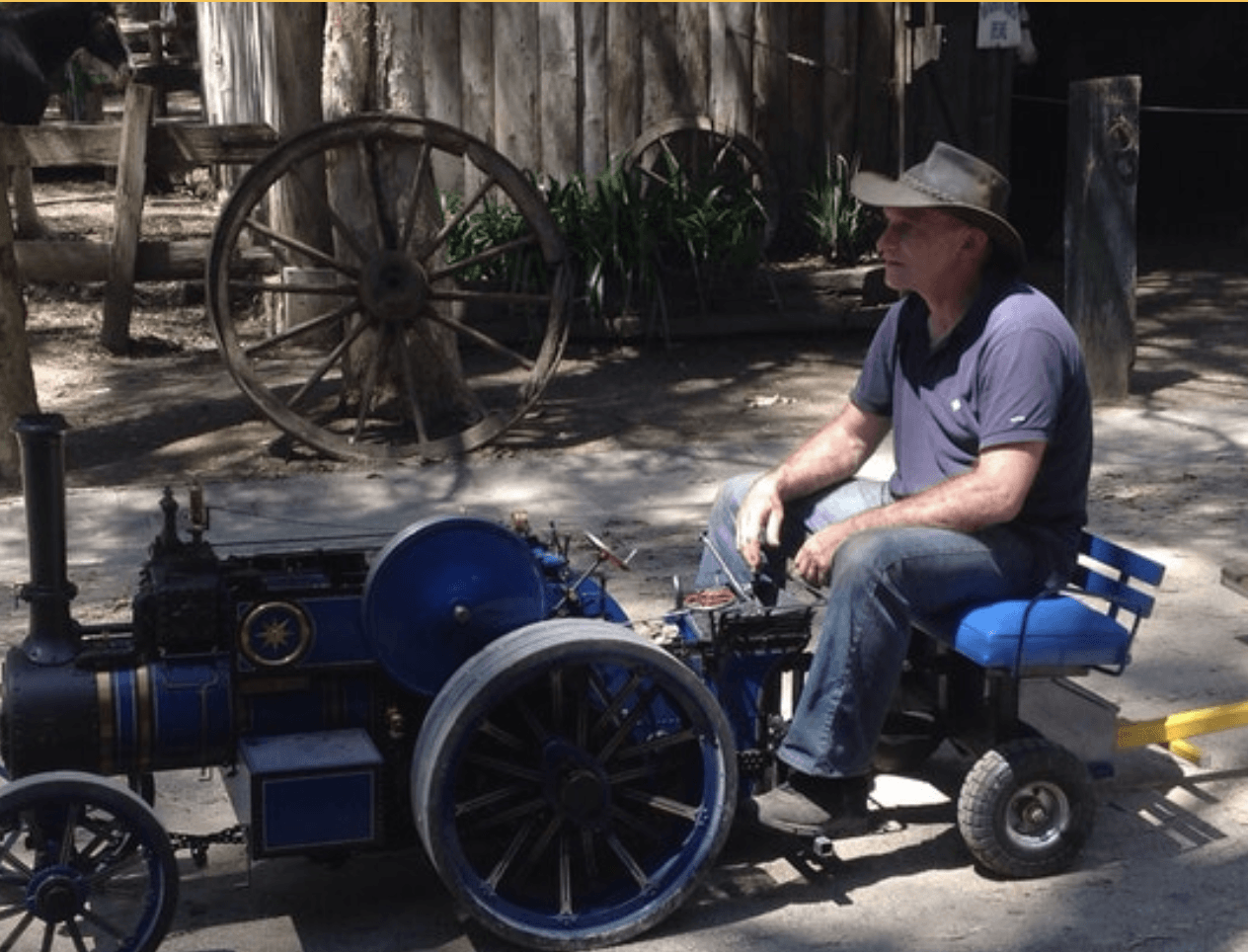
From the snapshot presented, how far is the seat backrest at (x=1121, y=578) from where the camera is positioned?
4758 mm

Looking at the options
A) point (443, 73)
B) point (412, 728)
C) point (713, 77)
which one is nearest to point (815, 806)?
point (412, 728)

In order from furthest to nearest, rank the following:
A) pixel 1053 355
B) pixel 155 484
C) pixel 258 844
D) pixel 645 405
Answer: pixel 645 405 < pixel 155 484 < pixel 1053 355 < pixel 258 844

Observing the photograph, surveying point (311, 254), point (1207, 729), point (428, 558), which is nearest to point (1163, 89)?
point (311, 254)

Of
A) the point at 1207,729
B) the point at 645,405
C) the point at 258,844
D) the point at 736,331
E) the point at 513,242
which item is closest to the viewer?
the point at 258,844

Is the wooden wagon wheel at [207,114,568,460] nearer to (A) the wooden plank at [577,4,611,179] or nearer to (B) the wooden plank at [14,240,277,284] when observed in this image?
(B) the wooden plank at [14,240,277,284]

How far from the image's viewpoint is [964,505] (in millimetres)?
4605

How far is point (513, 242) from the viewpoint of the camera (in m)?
8.86

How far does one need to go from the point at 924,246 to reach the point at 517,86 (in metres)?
7.25

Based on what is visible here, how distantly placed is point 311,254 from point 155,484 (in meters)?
1.10

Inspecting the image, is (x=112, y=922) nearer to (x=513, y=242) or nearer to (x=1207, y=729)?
(x=1207, y=729)

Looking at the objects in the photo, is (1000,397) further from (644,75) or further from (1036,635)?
(644,75)

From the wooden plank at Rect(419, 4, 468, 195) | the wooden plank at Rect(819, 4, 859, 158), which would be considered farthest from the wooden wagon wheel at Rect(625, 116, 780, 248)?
the wooden plank at Rect(419, 4, 468, 195)

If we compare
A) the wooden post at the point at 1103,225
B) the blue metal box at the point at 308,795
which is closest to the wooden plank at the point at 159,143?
the wooden post at the point at 1103,225

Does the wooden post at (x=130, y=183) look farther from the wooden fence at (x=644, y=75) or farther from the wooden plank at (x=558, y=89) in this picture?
the wooden plank at (x=558, y=89)
